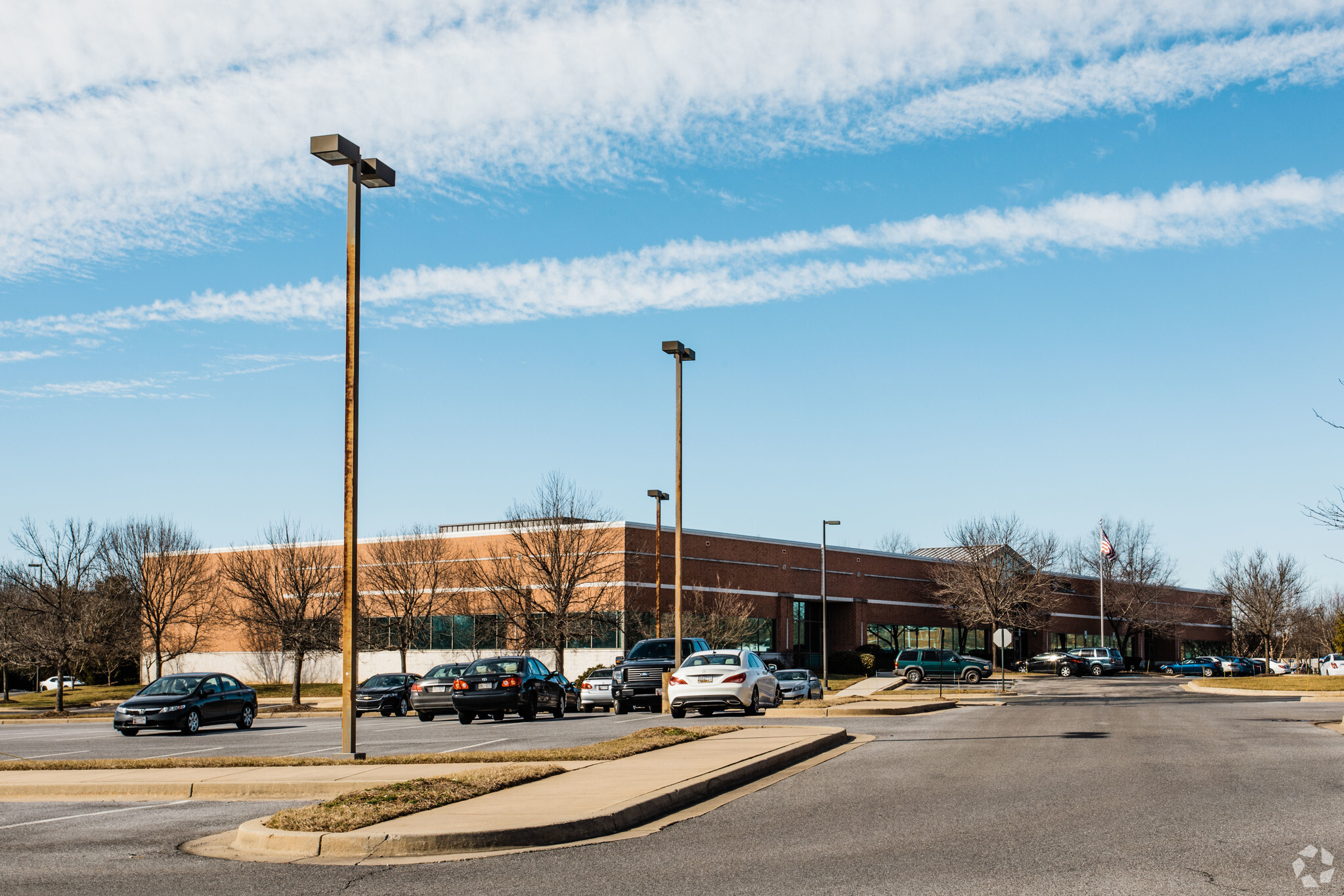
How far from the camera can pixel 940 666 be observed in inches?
2263

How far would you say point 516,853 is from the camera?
8.87 meters

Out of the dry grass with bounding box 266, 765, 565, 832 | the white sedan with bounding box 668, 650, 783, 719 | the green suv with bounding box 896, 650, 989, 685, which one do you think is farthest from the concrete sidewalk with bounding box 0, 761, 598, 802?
the green suv with bounding box 896, 650, 989, 685

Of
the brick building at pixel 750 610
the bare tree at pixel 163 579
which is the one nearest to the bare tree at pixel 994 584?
the brick building at pixel 750 610

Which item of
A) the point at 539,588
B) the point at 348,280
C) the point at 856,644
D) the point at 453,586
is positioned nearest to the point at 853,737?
the point at 348,280

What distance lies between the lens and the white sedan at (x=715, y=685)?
24812mm

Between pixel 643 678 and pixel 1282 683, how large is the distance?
30.0 meters

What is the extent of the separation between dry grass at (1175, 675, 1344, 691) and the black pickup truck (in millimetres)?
24525

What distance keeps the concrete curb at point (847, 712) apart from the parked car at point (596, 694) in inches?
226

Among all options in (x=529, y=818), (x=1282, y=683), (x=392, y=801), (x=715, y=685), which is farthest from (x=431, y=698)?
(x=1282, y=683)

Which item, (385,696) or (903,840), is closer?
(903,840)

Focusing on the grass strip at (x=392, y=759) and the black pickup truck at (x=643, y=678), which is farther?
the black pickup truck at (x=643, y=678)

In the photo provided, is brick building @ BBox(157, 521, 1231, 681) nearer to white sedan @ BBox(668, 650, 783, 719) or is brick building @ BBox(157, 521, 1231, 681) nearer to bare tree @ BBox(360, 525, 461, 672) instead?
bare tree @ BBox(360, 525, 461, 672)

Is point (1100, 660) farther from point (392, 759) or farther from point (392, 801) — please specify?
point (392, 801)
